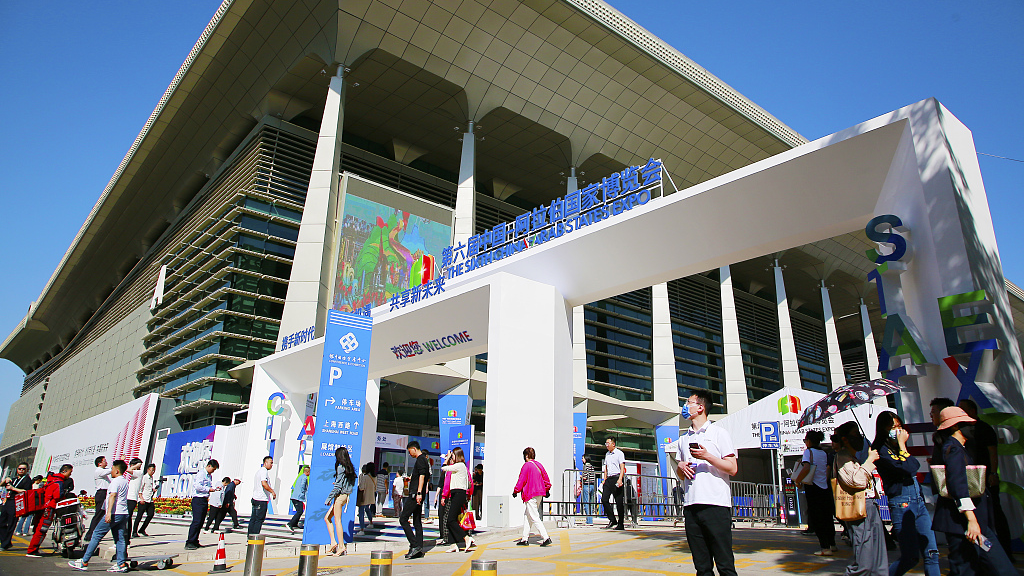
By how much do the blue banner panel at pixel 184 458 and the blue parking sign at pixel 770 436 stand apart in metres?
18.7

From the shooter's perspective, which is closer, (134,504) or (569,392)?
(134,504)

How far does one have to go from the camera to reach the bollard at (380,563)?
11.6ft

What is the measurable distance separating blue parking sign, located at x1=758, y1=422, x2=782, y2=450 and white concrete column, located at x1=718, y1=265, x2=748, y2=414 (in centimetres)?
1831

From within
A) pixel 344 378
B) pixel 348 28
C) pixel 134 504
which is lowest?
pixel 134 504

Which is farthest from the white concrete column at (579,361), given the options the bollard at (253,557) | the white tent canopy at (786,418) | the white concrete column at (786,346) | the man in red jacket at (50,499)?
the bollard at (253,557)

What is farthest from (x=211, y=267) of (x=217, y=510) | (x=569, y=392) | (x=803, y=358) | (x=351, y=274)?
(x=803, y=358)

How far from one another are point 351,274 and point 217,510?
15116mm

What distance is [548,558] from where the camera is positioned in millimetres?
7363

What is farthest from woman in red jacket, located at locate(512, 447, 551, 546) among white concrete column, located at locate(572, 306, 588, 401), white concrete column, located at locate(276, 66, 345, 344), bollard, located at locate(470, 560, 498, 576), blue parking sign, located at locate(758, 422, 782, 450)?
white concrete column, located at locate(572, 306, 588, 401)

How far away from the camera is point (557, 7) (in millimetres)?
25047

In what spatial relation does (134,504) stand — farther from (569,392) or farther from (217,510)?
(569,392)

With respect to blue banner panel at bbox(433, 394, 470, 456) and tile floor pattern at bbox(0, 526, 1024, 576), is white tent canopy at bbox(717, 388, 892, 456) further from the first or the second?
blue banner panel at bbox(433, 394, 470, 456)

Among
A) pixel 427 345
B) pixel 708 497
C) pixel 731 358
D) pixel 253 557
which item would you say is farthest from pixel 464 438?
pixel 731 358

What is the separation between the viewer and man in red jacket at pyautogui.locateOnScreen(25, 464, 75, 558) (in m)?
9.68
